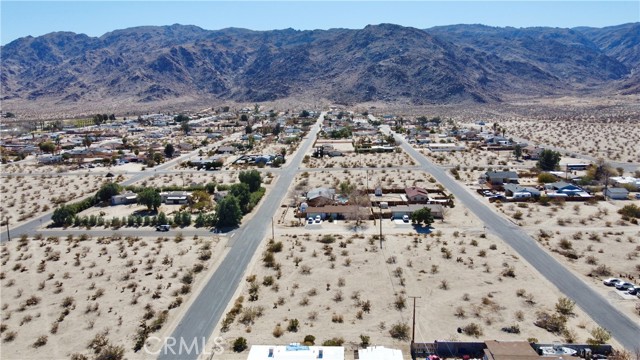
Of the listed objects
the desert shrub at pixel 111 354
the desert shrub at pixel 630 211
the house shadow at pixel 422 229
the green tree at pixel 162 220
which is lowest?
the desert shrub at pixel 111 354

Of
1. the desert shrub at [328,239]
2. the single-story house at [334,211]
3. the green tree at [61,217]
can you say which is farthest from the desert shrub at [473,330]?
the green tree at [61,217]

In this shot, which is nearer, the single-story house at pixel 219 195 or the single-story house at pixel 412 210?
the single-story house at pixel 412 210

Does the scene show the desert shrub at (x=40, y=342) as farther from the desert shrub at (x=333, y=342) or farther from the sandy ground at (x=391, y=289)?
the desert shrub at (x=333, y=342)

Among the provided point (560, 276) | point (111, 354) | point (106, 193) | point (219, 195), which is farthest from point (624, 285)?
point (106, 193)

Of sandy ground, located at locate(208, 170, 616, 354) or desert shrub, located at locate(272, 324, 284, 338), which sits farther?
sandy ground, located at locate(208, 170, 616, 354)

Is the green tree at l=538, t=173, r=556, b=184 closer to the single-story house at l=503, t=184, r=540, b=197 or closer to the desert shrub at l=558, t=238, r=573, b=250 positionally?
the single-story house at l=503, t=184, r=540, b=197

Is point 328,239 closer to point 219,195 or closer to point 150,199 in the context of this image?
point 219,195

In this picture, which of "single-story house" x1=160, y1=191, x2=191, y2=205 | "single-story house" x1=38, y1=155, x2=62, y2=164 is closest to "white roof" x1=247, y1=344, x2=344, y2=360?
"single-story house" x1=160, y1=191, x2=191, y2=205
